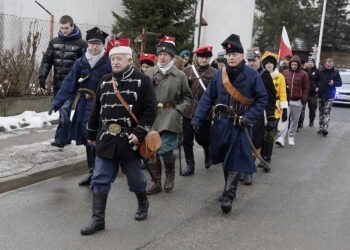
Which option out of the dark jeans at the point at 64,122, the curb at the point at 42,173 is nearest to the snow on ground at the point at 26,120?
the dark jeans at the point at 64,122

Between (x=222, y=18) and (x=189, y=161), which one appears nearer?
(x=189, y=161)

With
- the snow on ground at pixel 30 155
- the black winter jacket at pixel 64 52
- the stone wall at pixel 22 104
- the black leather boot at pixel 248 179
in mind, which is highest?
the black winter jacket at pixel 64 52

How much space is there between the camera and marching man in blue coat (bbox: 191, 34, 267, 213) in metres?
5.33

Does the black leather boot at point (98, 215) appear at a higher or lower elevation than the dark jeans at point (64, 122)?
lower

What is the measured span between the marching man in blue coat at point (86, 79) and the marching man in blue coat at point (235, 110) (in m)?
1.53

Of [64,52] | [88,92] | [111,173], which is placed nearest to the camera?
[111,173]

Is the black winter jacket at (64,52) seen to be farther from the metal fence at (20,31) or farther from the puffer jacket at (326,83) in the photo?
the puffer jacket at (326,83)

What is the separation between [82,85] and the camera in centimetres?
597

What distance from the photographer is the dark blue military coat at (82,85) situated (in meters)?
5.93

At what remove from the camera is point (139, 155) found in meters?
4.62

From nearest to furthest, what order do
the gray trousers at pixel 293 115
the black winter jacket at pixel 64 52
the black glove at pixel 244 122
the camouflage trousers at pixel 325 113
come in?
the black glove at pixel 244 122, the black winter jacket at pixel 64 52, the gray trousers at pixel 293 115, the camouflage trousers at pixel 325 113

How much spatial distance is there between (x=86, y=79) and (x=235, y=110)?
1.89 metres

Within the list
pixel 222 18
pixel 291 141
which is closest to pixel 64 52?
pixel 291 141

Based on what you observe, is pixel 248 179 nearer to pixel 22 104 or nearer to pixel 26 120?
pixel 26 120
